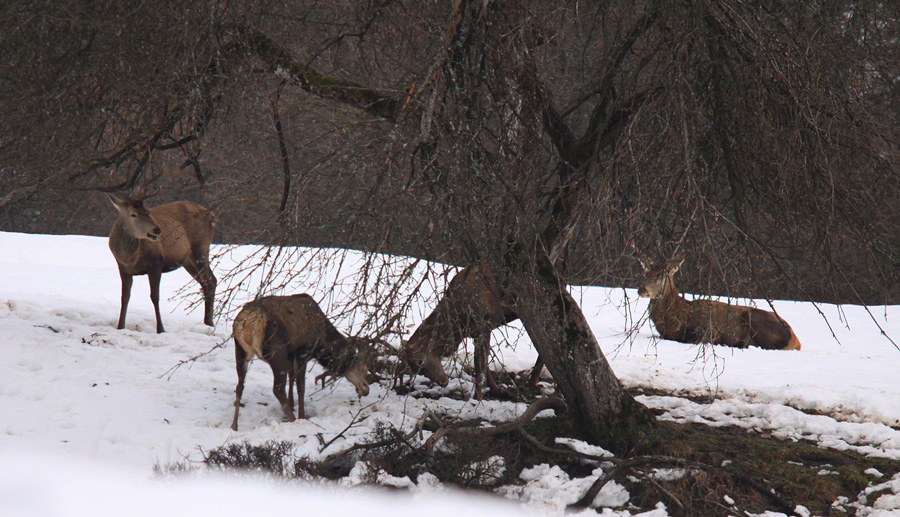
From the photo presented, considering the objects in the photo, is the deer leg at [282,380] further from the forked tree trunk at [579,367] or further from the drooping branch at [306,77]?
the drooping branch at [306,77]

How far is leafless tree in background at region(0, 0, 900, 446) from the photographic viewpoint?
12.0ft

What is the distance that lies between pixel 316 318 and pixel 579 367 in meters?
2.01

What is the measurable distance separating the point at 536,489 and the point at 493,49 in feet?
9.22

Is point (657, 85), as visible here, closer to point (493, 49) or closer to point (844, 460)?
point (493, 49)

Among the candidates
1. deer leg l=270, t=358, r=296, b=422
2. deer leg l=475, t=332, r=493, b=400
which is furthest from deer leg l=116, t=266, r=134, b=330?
deer leg l=475, t=332, r=493, b=400

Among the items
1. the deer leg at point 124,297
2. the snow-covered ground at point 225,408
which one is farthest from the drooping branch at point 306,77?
the deer leg at point 124,297

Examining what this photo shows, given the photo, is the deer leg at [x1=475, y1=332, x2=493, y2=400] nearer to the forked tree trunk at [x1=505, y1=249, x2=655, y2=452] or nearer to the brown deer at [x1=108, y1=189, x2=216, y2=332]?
the forked tree trunk at [x1=505, y1=249, x2=655, y2=452]

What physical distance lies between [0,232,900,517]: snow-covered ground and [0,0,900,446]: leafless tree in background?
0.44m

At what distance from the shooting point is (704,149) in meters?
4.63

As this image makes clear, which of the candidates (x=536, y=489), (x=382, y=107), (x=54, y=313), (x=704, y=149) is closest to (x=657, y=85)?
(x=704, y=149)

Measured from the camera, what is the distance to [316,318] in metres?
4.86

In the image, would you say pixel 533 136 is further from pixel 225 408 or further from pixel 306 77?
pixel 225 408

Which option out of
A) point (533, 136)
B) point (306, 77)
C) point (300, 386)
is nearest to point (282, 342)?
point (300, 386)

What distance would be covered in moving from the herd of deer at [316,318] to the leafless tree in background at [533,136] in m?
0.31
